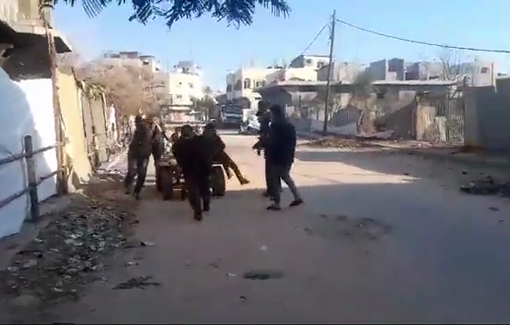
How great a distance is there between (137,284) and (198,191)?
468cm

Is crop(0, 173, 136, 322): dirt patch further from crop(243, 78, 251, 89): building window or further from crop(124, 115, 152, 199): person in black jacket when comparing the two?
crop(243, 78, 251, 89): building window

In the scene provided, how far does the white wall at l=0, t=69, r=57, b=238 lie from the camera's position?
9773 mm

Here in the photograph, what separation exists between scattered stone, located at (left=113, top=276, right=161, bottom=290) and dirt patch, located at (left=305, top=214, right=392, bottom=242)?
3338 millimetres

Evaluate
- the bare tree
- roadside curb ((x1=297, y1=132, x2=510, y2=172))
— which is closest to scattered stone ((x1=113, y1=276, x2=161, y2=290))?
roadside curb ((x1=297, y1=132, x2=510, y2=172))

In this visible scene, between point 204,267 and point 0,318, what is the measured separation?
2.48 meters

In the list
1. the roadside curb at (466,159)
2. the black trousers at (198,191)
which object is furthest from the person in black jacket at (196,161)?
the roadside curb at (466,159)

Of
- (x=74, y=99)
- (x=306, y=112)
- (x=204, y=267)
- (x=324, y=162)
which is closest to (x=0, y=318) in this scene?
(x=204, y=267)

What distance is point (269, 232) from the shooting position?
10562 millimetres

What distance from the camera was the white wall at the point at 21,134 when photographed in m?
9.77

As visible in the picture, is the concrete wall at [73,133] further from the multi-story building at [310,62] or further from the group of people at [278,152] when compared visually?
the multi-story building at [310,62]

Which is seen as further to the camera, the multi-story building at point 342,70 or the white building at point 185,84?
the white building at point 185,84

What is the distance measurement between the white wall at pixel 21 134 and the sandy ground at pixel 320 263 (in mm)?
1662

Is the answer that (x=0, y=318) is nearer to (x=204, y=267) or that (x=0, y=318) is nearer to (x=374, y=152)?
(x=204, y=267)

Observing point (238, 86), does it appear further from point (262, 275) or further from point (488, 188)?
point (262, 275)
